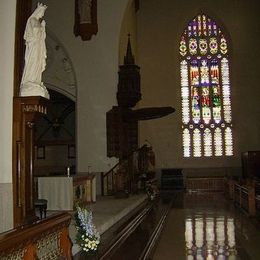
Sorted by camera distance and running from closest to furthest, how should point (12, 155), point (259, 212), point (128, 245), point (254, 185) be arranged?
point (12, 155)
point (128, 245)
point (259, 212)
point (254, 185)

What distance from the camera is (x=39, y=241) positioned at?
13.4 ft

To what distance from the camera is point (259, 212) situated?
1168 centimetres

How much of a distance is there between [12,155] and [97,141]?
8.41 metres

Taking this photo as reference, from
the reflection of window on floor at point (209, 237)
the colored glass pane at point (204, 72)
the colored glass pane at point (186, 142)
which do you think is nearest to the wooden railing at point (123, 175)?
the reflection of window on floor at point (209, 237)

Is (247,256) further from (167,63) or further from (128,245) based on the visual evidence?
(167,63)

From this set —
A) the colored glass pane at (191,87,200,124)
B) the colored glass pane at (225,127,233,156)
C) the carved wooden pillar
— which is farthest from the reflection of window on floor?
the colored glass pane at (191,87,200,124)

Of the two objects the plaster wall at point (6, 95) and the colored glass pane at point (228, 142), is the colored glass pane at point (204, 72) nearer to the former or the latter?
the colored glass pane at point (228, 142)

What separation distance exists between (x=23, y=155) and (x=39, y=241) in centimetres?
263

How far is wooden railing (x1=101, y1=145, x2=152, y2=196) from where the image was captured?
13.4 m

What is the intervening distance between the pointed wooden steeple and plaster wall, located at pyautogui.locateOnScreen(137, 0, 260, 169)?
7.05 m

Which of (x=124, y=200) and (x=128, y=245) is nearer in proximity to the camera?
(x=128, y=245)

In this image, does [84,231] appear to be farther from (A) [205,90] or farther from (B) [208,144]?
(A) [205,90]

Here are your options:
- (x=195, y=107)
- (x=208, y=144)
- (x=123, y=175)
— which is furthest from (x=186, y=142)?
(x=123, y=175)

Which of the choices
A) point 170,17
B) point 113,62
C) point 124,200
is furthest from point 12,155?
point 170,17
